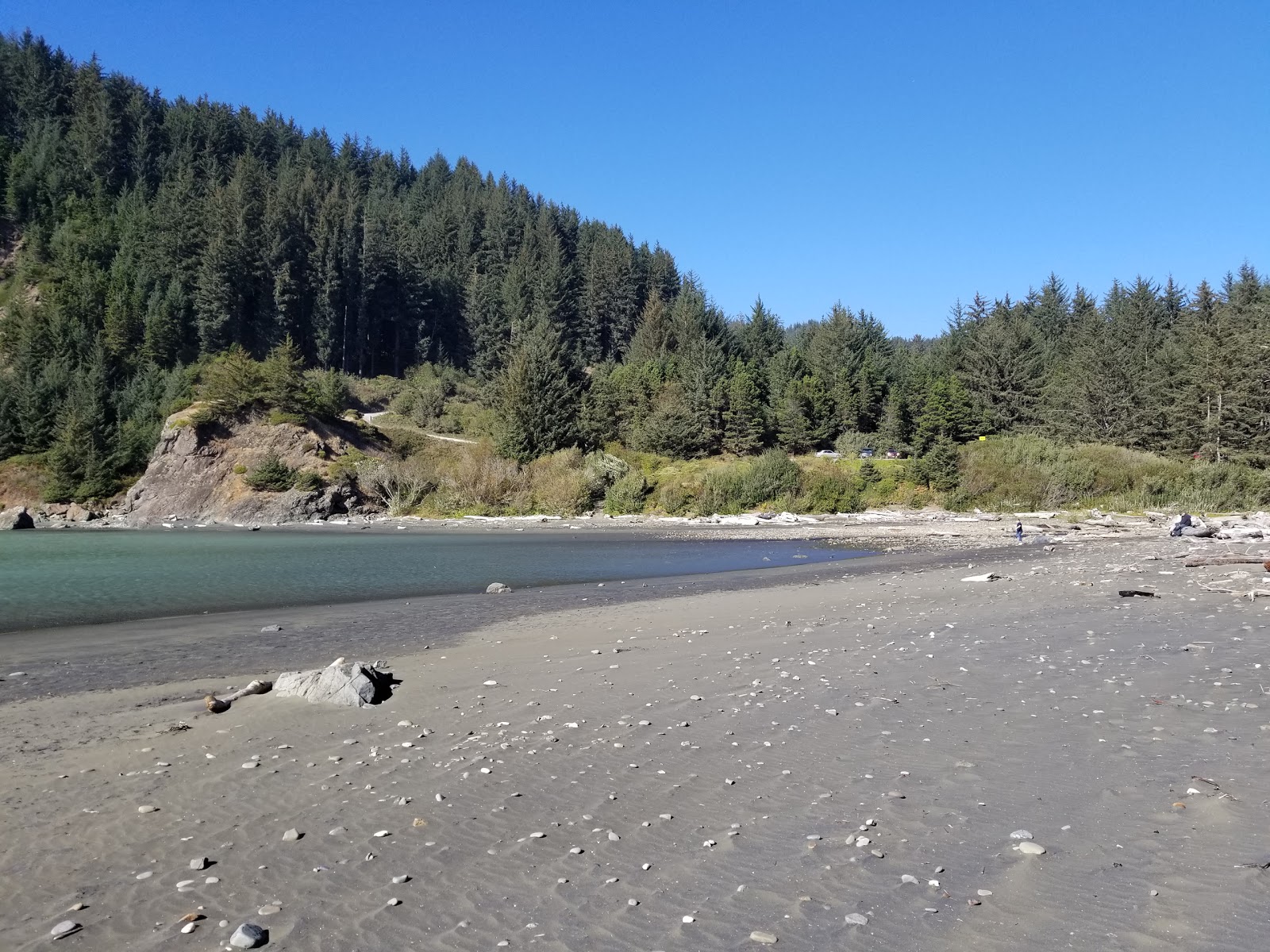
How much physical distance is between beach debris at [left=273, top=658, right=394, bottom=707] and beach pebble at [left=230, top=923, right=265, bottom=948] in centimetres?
381

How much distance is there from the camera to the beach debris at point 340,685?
7.19 meters

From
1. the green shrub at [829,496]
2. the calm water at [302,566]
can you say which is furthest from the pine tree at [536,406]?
the green shrub at [829,496]

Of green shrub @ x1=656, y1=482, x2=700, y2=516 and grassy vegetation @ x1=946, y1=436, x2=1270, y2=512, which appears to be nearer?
grassy vegetation @ x1=946, y1=436, x2=1270, y2=512

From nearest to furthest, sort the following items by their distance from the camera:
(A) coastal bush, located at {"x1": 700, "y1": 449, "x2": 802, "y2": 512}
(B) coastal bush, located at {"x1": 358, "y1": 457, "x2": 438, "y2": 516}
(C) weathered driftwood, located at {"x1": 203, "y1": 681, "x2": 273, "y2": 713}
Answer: (C) weathered driftwood, located at {"x1": 203, "y1": 681, "x2": 273, "y2": 713}
(A) coastal bush, located at {"x1": 700, "y1": 449, "x2": 802, "y2": 512}
(B) coastal bush, located at {"x1": 358, "y1": 457, "x2": 438, "y2": 516}

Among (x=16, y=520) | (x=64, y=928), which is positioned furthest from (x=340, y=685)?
(x=16, y=520)

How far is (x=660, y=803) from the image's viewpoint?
471 cm

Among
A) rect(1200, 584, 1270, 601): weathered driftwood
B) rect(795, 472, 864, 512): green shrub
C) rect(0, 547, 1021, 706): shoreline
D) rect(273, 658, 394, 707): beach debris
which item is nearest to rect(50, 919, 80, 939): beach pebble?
rect(273, 658, 394, 707): beach debris

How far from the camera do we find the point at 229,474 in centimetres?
4678

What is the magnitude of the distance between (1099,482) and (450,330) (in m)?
74.7

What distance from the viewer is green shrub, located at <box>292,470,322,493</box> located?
4441 cm

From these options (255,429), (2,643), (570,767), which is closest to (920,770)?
(570,767)

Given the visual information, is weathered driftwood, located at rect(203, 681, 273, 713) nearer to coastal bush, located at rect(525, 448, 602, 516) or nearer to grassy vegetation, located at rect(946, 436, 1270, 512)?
coastal bush, located at rect(525, 448, 602, 516)

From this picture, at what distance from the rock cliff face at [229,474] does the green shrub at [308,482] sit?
229 millimetres

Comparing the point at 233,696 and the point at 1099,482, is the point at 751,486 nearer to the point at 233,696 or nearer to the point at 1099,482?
the point at 1099,482
